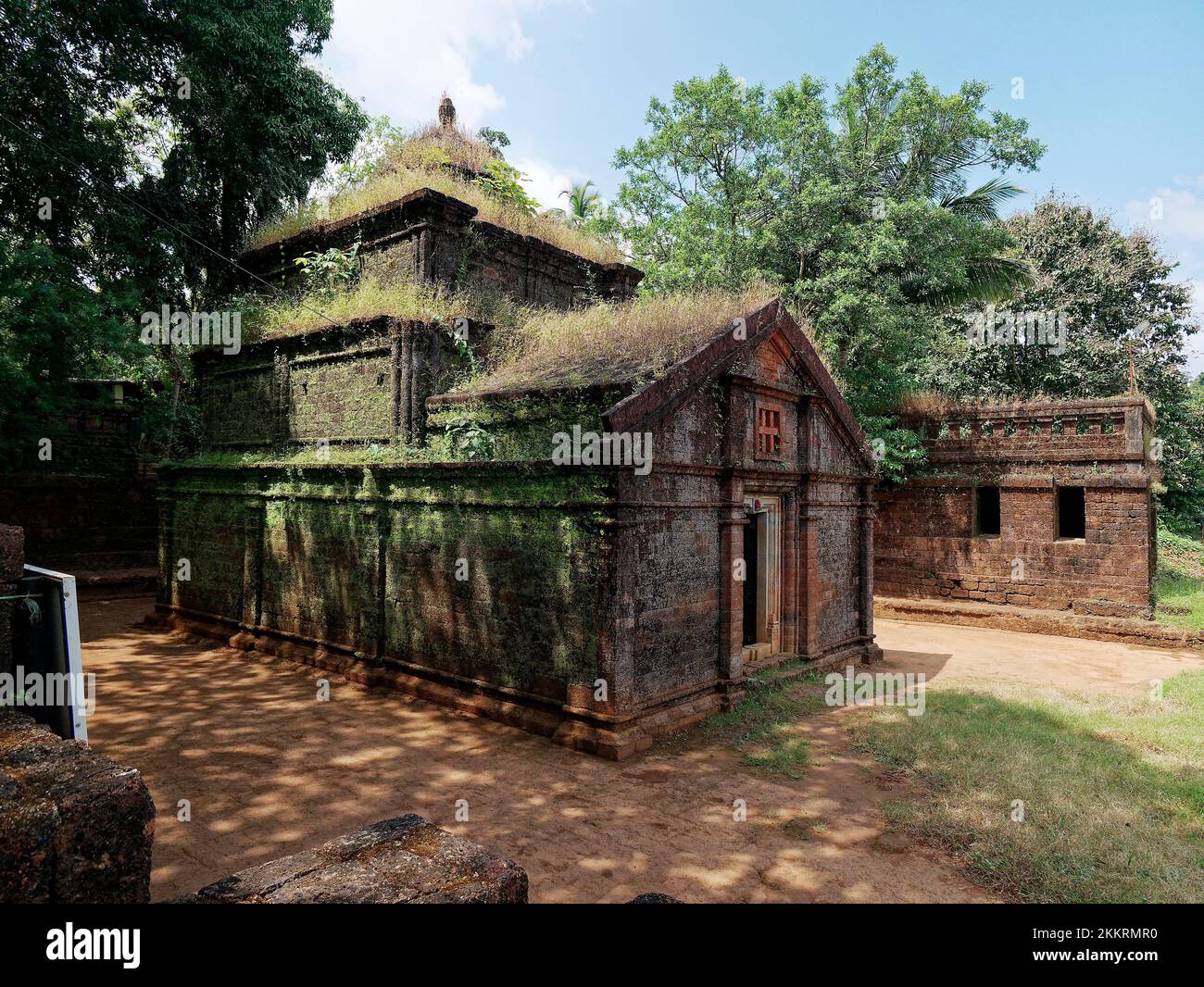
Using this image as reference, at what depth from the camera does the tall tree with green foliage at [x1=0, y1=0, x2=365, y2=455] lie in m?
14.9

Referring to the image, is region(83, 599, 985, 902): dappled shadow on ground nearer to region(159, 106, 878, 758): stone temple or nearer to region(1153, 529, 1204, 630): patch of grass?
region(159, 106, 878, 758): stone temple

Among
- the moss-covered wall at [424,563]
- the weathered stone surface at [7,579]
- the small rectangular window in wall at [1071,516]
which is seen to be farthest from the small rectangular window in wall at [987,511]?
the weathered stone surface at [7,579]

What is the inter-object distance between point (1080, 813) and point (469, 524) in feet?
23.2

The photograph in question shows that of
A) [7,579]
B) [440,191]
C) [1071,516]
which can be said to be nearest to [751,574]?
[440,191]

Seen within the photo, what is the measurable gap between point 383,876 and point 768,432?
29.0 ft

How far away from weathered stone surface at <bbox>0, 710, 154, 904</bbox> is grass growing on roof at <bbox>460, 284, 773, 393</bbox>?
20.8 feet

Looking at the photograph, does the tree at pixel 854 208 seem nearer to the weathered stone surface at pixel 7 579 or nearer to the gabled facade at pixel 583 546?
the gabled facade at pixel 583 546

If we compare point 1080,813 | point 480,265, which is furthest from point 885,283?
point 1080,813

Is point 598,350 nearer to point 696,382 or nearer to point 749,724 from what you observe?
point 696,382

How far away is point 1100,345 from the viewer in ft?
74.9

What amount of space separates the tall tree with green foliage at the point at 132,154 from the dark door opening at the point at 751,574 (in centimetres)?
1229

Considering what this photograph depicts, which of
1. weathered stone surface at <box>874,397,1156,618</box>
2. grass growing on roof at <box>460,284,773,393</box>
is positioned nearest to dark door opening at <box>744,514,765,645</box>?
grass growing on roof at <box>460,284,773,393</box>

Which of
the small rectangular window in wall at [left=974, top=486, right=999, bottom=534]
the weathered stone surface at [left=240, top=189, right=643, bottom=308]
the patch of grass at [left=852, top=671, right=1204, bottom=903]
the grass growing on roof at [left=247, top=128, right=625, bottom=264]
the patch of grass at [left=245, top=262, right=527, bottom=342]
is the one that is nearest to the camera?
the patch of grass at [left=852, top=671, right=1204, bottom=903]

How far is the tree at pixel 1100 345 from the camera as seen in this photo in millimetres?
22969
